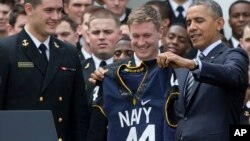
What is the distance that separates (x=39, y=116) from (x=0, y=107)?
2.40 m

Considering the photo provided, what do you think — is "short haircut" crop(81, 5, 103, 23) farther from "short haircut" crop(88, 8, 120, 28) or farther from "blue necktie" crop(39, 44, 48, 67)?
"blue necktie" crop(39, 44, 48, 67)

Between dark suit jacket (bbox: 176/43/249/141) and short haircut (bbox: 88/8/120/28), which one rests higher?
short haircut (bbox: 88/8/120/28)

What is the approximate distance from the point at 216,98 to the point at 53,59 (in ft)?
5.34

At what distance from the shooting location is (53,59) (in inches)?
348

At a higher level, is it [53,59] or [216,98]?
[53,59]

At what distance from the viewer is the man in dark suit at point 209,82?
7984 mm

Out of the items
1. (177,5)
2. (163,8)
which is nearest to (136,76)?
(163,8)

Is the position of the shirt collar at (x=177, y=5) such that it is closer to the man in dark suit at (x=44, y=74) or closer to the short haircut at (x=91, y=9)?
the short haircut at (x=91, y=9)

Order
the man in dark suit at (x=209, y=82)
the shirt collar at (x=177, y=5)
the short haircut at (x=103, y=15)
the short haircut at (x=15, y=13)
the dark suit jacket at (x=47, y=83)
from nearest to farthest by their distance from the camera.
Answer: the man in dark suit at (x=209, y=82)
the dark suit jacket at (x=47, y=83)
the short haircut at (x=103, y=15)
the short haircut at (x=15, y=13)
the shirt collar at (x=177, y=5)

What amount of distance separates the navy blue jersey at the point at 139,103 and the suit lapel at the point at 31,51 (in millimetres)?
672

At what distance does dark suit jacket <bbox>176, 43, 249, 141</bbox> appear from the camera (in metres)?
8.00

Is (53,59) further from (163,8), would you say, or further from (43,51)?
(163,8)

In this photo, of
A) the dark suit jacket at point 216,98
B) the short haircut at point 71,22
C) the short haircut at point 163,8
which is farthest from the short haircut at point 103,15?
the dark suit jacket at point 216,98

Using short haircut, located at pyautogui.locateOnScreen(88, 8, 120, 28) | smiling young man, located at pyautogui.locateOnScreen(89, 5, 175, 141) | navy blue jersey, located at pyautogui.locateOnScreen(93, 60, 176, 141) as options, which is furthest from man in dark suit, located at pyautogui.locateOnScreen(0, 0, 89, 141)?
short haircut, located at pyautogui.locateOnScreen(88, 8, 120, 28)
